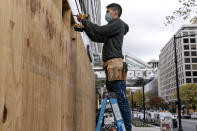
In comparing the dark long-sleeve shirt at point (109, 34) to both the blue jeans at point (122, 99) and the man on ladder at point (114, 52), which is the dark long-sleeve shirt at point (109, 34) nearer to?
the man on ladder at point (114, 52)

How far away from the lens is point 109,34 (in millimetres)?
3404

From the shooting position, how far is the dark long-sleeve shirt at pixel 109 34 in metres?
3.32

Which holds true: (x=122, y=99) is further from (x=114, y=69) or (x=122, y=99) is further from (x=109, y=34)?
(x=109, y=34)

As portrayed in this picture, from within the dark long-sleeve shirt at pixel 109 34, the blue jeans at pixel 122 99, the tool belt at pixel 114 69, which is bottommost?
the blue jeans at pixel 122 99

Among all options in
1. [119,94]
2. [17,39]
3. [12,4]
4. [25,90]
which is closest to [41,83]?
[25,90]

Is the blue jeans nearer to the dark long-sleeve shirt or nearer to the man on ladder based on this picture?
the man on ladder

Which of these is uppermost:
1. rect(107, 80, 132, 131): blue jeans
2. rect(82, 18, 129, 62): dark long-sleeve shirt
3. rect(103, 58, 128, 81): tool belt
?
rect(82, 18, 129, 62): dark long-sleeve shirt

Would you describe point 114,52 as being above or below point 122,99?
above

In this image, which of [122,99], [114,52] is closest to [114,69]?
[114,52]

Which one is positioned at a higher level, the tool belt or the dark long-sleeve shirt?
the dark long-sleeve shirt

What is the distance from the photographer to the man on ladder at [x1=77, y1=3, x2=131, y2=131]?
3.35m

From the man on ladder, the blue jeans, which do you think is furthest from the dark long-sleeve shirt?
the blue jeans

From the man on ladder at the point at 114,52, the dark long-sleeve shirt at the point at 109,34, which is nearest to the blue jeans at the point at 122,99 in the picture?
the man on ladder at the point at 114,52

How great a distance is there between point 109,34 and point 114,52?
10.1 inches
